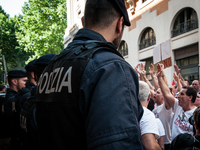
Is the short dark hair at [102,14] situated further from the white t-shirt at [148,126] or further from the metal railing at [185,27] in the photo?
the metal railing at [185,27]

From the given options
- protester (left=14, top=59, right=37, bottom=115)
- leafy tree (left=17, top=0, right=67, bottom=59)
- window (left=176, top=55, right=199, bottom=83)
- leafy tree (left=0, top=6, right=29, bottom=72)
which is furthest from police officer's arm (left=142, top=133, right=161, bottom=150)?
leafy tree (left=0, top=6, right=29, bottom=72)

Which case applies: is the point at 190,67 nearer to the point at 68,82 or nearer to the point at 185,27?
the point at 185,27

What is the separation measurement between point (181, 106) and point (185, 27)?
8.00 m

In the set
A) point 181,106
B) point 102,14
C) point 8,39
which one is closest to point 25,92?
point 102,14

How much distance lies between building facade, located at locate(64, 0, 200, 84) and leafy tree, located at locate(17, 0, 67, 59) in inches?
403

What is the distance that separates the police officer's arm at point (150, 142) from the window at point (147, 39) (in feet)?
38.5

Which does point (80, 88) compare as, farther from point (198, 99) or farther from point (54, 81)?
point (198, 99)

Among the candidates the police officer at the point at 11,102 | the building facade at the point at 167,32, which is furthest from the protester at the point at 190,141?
the building facade at the point at 167,32

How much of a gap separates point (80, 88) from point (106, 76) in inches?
5.8

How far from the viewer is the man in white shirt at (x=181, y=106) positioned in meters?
3.87

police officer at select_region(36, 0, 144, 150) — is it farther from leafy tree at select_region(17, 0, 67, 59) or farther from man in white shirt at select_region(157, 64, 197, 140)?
leafy tree at select_region(17, 0, 67, 59)

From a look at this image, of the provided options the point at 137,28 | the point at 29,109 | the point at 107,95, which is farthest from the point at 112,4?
the point at 137,28

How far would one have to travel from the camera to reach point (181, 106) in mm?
4164

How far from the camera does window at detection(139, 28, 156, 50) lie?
1375 cm
